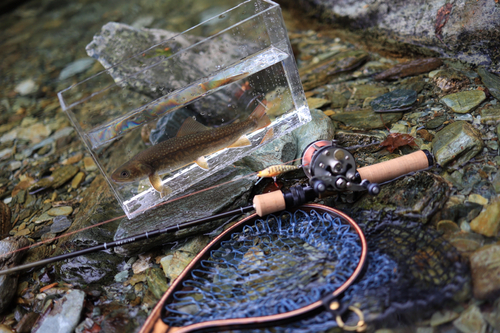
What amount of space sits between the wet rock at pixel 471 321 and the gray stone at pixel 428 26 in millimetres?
2693

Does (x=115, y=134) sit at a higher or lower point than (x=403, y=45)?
higher

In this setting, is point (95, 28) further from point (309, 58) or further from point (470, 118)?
point (470, 118)

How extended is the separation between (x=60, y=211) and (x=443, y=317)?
3.81 meters

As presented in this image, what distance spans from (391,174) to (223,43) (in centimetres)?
267

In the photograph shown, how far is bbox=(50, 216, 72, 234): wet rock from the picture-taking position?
396 centimetres

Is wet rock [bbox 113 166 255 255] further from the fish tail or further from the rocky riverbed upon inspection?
the fish tail

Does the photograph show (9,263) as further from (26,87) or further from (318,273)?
(26,87)

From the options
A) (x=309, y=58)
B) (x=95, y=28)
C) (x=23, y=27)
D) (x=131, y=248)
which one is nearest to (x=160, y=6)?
(x=95, y=28)

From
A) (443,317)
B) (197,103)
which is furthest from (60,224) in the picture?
(443,317)

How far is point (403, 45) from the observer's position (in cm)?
493

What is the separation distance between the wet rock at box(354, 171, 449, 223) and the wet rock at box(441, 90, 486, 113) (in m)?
0.99

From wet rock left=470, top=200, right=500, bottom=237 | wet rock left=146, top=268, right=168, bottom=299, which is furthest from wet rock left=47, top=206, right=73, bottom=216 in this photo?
wet rock left=470, top=200, right=500, bottom=237

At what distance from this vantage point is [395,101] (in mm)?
4129

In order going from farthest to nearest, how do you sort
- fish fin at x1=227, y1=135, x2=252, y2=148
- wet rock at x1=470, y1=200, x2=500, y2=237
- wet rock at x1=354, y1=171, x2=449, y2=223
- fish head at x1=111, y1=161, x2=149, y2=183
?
1. fish fin at x1=227, y1=135, x2=252, y2=148
2. fish head at x1=111, y1=161, x2=149, y2=183
3. wet rock at x1=354, y1=171, x2=449, y2=223
4. wet rock at x1=470, y1=200, x2=500, y2=237
